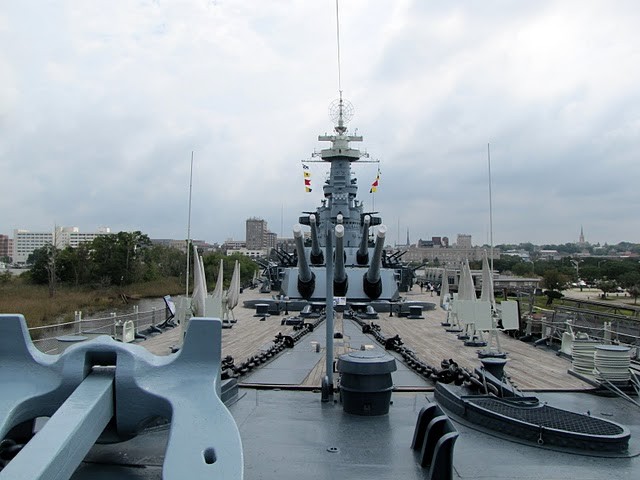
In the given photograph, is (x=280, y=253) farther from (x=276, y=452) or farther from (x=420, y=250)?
(x=420, y=250)

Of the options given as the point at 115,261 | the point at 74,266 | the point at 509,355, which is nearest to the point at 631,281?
the point at 115,261

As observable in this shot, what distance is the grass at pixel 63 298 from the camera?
74.6 feet

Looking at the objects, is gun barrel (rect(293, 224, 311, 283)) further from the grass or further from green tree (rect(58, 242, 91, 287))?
green tree (rect(58, 242, 91, 287))

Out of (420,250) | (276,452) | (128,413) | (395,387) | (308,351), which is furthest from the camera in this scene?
(420,250)

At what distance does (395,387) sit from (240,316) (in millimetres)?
8269

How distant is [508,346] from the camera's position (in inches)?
351

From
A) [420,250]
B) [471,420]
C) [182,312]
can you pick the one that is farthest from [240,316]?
[420,250]

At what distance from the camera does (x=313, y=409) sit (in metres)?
4.61

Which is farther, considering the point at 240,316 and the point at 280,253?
the point at 280,253

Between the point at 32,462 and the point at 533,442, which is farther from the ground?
the point at 32,462

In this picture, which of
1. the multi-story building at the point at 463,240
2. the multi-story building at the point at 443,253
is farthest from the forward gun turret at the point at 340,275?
the multi-story building at the point at 463,240

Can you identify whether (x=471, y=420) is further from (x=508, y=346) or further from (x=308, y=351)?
(x=508, y=346)

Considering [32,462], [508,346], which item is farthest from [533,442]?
[508,346]

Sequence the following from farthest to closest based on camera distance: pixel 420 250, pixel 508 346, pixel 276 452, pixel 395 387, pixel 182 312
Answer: pixel 420 250 → pixel 508 346 → pixel 182 312 → pixel 395 387 → pixel 276 452
